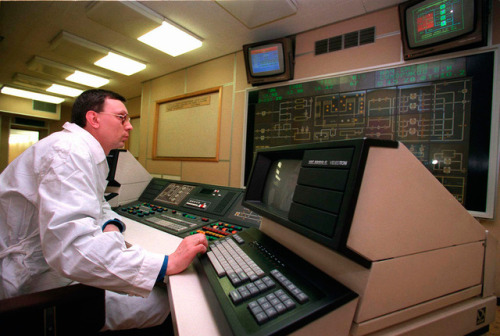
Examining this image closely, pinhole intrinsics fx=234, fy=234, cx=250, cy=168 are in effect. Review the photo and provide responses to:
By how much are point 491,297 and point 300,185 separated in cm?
65

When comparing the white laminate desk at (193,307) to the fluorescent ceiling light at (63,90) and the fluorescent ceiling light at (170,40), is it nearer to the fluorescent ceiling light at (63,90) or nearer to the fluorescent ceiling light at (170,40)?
the fluorescent ceiling light at (170,40)

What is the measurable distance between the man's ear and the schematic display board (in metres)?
1.68

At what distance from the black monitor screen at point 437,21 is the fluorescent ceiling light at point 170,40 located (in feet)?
6.52

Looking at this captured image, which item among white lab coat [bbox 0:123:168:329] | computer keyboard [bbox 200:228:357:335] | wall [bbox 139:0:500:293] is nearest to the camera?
computer keyboard [bbox 200:228:357:335]

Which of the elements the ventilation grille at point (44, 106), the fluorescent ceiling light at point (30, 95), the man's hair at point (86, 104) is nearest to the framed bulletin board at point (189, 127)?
the man's hair at point (86, 104)

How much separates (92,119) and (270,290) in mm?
1155

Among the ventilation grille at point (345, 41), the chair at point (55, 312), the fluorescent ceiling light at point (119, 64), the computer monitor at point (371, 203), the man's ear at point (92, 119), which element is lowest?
the chair at point (55, 312)

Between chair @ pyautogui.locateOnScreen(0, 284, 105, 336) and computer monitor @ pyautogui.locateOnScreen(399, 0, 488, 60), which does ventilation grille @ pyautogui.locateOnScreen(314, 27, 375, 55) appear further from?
chair @ pyautogui.locateOnScreen(0, 284, 105, 336)

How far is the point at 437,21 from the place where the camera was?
1593 millimetres

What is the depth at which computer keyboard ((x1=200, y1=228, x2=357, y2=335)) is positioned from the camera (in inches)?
16.2

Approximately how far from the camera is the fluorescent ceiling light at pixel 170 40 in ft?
7.83

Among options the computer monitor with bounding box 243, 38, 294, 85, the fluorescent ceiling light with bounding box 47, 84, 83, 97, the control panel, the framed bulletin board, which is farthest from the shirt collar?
the fluorescent ceiling light with bounding box 47, 84, 83, 97

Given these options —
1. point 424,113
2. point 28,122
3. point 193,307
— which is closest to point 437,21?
point 424,113

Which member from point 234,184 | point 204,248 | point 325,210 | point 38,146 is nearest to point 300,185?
point 325,210
